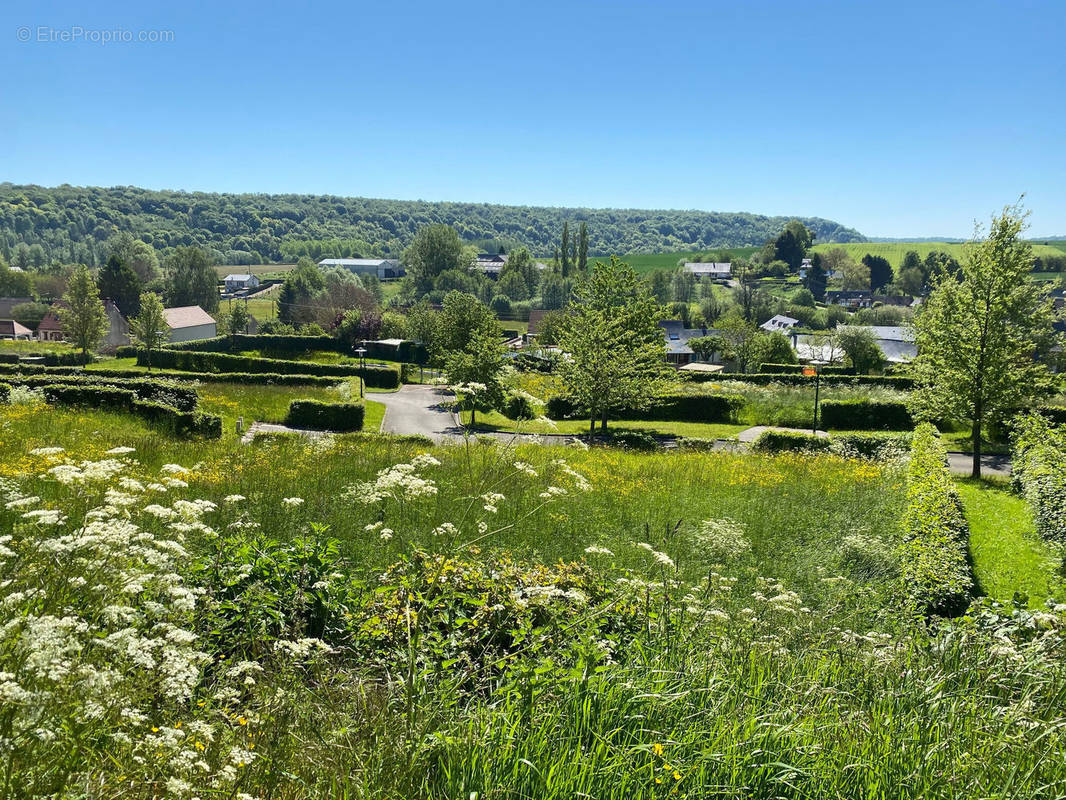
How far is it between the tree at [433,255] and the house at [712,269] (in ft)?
200

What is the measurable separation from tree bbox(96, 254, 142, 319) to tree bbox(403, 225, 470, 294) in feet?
147

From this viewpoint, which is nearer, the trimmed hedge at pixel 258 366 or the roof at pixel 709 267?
Result: the trimmed hedge at pixel 258 366

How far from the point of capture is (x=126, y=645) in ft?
10.2

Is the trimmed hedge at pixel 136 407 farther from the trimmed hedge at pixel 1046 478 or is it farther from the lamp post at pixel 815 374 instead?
the lamp post at pixel 815 374

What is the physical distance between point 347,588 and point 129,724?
2.45m

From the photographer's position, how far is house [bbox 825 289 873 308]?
131 meters

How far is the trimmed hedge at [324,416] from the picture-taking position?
27.7 meters

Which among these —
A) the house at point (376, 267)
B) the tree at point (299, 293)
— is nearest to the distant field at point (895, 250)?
the house at point (376, 267)

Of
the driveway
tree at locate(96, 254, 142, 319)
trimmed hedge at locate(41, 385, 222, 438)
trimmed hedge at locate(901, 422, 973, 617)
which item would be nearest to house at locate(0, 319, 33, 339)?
tree at locate(96, 254, 142, 319)

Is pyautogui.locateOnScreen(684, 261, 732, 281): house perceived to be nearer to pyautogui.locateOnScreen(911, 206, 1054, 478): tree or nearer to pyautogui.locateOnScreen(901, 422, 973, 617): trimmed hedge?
pyautogui.locateOnScreen(911, 206, 1054, 478): tree

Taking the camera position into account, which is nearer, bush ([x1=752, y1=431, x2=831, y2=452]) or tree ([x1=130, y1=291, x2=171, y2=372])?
bush ([x1=752, y1=431, x2=831, y2=452])

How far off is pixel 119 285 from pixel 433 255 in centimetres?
4836

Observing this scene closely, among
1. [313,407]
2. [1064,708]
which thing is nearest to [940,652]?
[1064,708]

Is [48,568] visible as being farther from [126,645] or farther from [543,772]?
[543,772]
